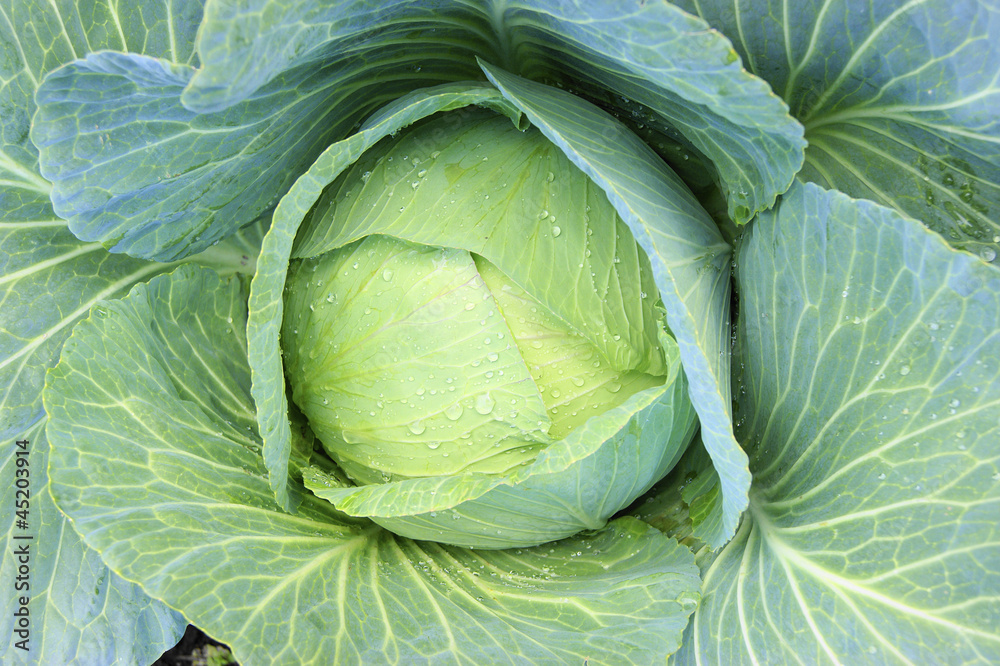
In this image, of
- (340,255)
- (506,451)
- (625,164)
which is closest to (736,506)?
(506,451)

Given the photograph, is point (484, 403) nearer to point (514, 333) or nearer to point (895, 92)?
point (514, 333)

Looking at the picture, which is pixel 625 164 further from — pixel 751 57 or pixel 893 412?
pixel 893 412

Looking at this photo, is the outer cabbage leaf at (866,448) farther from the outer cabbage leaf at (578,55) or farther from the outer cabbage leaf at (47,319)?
the outer cabbage leaf at (47,319)

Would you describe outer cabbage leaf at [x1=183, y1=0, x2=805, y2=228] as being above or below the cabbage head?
above

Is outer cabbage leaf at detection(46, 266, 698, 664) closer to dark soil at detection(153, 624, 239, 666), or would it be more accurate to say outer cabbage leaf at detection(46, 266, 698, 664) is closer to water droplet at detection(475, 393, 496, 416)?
water droplet at detection(475, 393, 496, 416)

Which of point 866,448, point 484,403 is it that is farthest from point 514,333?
point 866,448

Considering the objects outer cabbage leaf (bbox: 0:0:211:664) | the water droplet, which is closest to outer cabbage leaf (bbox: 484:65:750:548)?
the water droplet
